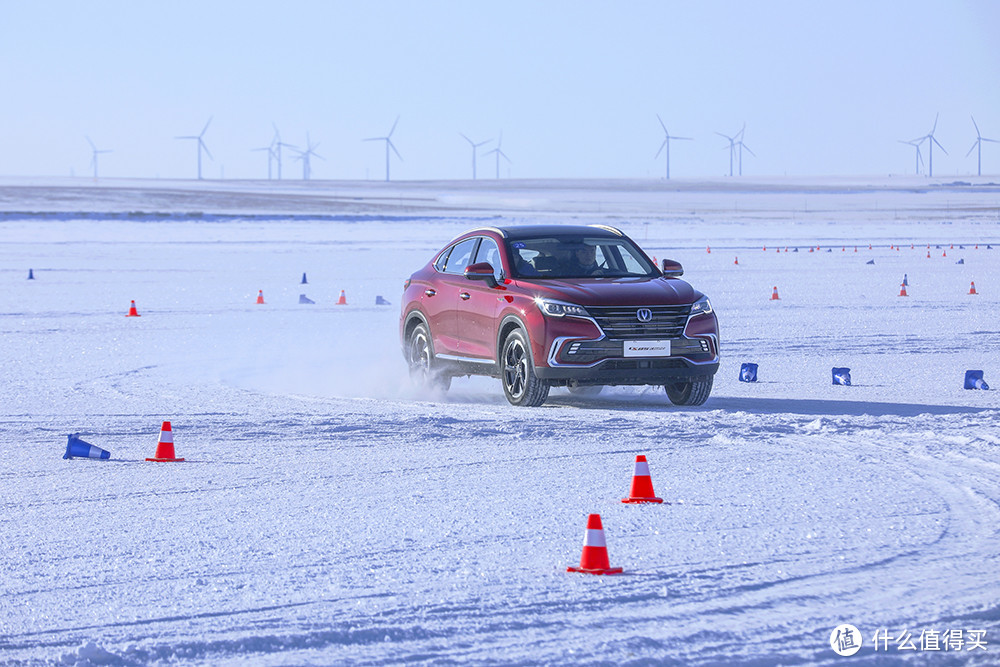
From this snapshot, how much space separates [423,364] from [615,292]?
270 cm

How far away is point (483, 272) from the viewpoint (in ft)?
43.3

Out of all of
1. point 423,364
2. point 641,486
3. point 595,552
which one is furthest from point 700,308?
point 595,552

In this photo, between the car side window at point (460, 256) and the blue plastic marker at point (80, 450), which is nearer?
the blue plastic marker at point (80, 450)

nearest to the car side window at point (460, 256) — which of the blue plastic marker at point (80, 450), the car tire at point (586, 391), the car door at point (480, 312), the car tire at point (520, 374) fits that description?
the car door at point (480, 312)

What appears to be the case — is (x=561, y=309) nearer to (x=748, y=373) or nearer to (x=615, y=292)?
(x=615, y=292)

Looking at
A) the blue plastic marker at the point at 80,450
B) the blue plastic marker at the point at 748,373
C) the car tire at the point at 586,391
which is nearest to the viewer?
the blue plastic marker at the point at 80,450

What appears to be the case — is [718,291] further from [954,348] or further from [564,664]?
[564,664]

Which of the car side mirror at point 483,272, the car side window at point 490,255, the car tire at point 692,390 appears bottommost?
the car tire at point 692,390

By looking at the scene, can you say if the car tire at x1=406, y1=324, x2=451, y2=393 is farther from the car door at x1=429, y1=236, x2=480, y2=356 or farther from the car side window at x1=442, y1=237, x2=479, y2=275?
the car side window at x1=442, y1=237, x2=479, y2=275

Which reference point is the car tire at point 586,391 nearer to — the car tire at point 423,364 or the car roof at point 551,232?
the car tire at point 423,364

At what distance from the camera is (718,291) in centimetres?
2906

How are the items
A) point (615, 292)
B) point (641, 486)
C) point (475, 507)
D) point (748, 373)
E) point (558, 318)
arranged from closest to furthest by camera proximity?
point (475, 507)
point (641, 486)
point (558, 318)
point (615, 292)
point (748, 373)

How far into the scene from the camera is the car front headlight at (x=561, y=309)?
12.3 meters

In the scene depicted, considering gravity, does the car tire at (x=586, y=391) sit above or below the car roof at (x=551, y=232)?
below
